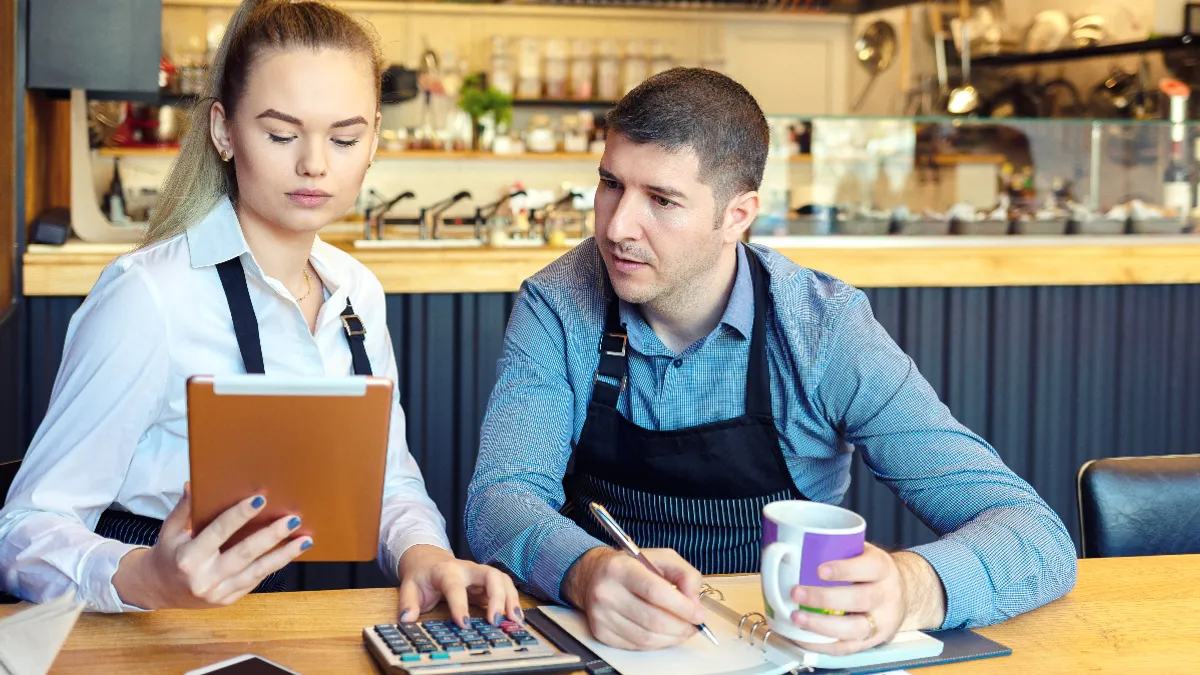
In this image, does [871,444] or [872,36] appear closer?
[871,444]

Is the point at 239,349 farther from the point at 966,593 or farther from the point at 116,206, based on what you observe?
the point at 116,206

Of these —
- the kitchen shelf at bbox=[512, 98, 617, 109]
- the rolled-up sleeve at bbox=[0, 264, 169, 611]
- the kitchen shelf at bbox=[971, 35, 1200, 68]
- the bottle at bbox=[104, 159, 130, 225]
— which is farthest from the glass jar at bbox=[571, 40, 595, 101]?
the rolled-up sleeve at bbox=[0, 264, 169, 611]

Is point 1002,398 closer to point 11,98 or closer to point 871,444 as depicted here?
point 871,444

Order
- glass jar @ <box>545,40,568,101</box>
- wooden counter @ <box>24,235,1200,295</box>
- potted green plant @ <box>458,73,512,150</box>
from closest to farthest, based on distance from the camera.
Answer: wooden counter @ <box>24,235,1200,295</box>, potted green plant @ <box>458,73,512,150</box>, glass jar @ <box>545,40,568,101</box>

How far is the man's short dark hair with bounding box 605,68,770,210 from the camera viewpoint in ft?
5.24

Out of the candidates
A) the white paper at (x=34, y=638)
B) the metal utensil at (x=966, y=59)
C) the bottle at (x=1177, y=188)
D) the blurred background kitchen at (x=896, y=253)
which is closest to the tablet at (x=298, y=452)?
the white paper at (x=34, y=638)

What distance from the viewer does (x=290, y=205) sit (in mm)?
1467

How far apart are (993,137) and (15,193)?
2.53 meters

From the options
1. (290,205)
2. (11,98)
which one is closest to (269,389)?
(290,205)

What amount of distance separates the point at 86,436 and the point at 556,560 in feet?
1.80

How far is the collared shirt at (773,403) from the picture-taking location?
146cm

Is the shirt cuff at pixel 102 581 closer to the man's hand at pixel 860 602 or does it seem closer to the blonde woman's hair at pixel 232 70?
the blonde woman's hair at pixel 232 70

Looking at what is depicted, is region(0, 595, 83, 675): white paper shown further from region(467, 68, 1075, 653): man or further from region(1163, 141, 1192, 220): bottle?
region(1163, 141, 1192, 220): bottle

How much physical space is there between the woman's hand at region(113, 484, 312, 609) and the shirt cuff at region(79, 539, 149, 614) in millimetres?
87
